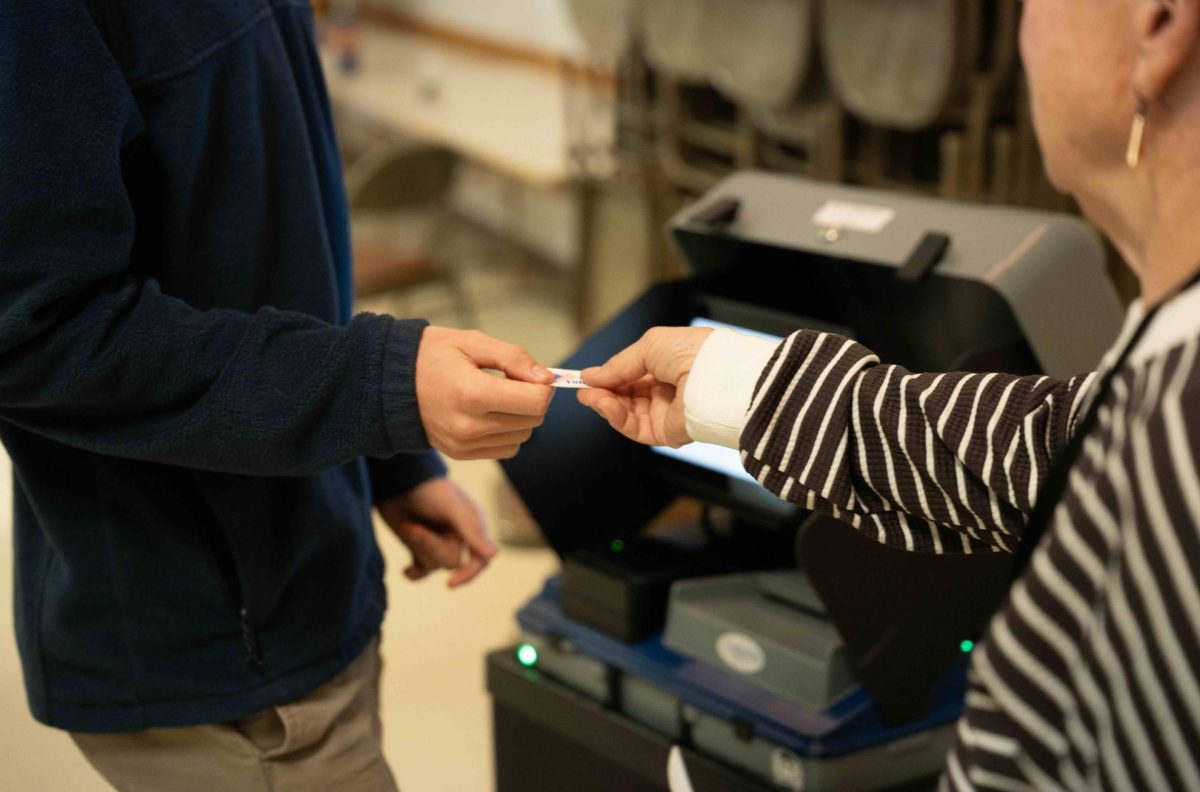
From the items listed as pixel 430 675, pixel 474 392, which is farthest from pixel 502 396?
pixel 430 675

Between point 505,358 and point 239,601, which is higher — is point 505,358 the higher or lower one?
the higher one

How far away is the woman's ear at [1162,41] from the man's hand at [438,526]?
0.80m

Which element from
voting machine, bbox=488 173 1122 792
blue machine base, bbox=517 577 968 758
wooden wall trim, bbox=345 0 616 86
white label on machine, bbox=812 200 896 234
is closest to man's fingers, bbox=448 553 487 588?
voting machine, bbox=488 173 1122 792

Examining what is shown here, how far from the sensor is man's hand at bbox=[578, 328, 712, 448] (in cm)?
103

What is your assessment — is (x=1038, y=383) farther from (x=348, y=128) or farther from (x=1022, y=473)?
(x=348, y=128)

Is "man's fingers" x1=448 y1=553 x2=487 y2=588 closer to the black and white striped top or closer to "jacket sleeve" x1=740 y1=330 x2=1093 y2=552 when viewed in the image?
"jacket sleeve" x1=740 y1=330 x2=1093 y2=552

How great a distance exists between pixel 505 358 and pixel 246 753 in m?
0.39

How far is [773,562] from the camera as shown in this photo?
1.58 m

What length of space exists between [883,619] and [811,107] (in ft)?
6.38

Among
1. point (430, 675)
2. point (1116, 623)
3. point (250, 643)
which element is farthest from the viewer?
point (430, 675)

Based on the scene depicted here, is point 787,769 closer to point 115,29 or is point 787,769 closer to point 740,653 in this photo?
point 740,653

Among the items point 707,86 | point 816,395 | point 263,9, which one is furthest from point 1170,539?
point 707,86

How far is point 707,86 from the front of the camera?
11.6ft

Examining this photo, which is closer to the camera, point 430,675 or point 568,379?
point 568,379
